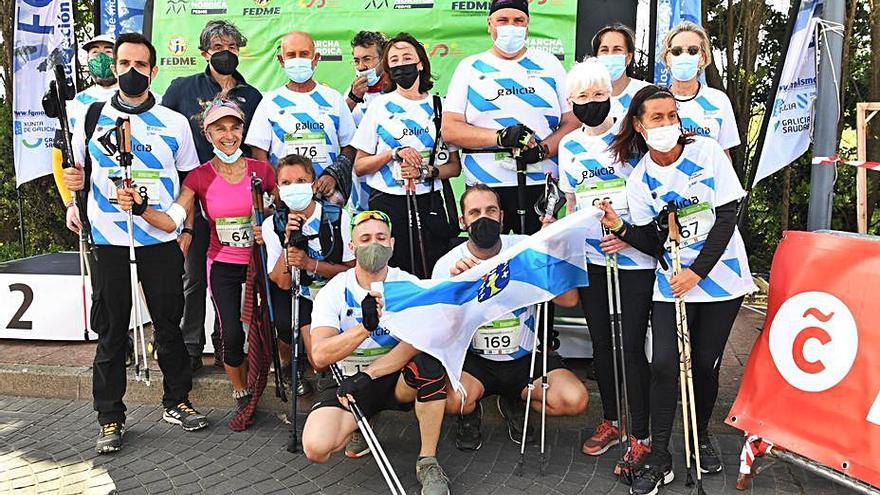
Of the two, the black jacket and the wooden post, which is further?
the black jacket

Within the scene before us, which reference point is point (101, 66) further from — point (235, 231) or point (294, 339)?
point (294, 339)

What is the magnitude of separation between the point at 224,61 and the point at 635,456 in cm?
359

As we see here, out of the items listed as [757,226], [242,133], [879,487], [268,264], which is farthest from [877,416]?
[757,226]

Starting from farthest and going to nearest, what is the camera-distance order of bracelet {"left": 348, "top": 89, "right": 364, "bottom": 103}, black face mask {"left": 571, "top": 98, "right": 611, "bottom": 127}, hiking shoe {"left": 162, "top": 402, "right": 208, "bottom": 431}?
bracelet {"left": 348, "top": 89, "right": 364, "bottom": 103}, hiking shoe {"left": 162, "top": 402, "right": 208, "bottom": 431}, black face mask {"left": 571, "top": 98, "right": 611, "bottom": 127}

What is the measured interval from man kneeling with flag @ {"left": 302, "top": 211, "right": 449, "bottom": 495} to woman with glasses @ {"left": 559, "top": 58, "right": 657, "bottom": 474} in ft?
3.26

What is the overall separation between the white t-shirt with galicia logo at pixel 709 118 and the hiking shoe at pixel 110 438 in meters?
3.81

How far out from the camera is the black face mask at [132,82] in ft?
13.8

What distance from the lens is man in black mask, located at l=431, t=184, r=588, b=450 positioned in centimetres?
404

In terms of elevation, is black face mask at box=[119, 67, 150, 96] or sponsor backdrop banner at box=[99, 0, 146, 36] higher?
sponsor backdrop banner at box=[99, 0, 146, 36]

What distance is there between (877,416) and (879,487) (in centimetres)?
32

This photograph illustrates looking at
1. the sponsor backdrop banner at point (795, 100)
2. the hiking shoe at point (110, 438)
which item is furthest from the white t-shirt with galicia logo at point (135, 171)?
the sponsor backdrop banner at point (795, 100)

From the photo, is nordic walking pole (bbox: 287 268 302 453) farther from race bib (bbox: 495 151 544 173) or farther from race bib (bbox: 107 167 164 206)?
race bib (bbox: 495 151 544 173)

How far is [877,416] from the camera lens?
3.34 m

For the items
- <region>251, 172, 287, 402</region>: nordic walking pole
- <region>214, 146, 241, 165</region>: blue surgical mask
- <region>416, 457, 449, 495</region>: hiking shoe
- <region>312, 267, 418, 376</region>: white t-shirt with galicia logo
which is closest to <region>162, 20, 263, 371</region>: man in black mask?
<region>214, 146, 241, 165</region>: blue surgical mask
